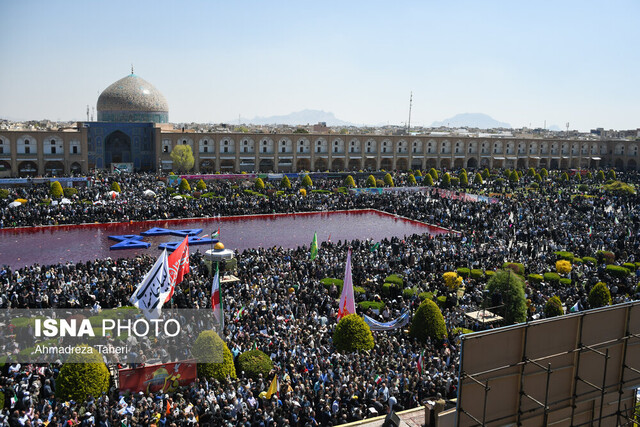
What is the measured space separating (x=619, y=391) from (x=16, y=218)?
1210 inches

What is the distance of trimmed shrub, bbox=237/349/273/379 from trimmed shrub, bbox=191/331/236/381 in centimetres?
32

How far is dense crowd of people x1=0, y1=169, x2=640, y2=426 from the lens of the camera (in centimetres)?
1116

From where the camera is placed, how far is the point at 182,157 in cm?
5356

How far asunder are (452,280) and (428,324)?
516cm

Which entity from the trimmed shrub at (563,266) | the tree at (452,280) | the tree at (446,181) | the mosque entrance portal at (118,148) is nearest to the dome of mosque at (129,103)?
the mosque entrance portal at (118,148)

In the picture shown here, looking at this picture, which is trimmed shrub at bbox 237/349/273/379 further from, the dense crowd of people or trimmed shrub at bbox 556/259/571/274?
trimmed shrub at bbox 556/259/571/274

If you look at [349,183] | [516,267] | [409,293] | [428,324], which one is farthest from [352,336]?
[349,183]

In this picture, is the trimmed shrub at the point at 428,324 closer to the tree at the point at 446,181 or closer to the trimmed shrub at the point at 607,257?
the trimmed shrub at the point at 607,257

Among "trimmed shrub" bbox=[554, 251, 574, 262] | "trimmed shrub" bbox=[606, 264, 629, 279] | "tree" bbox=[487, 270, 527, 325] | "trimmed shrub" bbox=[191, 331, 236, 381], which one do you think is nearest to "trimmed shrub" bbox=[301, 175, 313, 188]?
"trimmed shrub" bbox=[554, 251, 574, 262]

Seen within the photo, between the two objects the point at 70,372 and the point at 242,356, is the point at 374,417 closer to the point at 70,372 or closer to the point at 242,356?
the point at 242,356

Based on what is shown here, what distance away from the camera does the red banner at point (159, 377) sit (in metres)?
11.6

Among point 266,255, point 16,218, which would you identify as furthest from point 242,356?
point 16,218

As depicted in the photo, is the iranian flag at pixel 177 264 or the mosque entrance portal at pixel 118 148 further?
the mosque entrance portal at pixel 118 148

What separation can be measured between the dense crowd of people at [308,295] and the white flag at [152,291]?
6.48 feet
